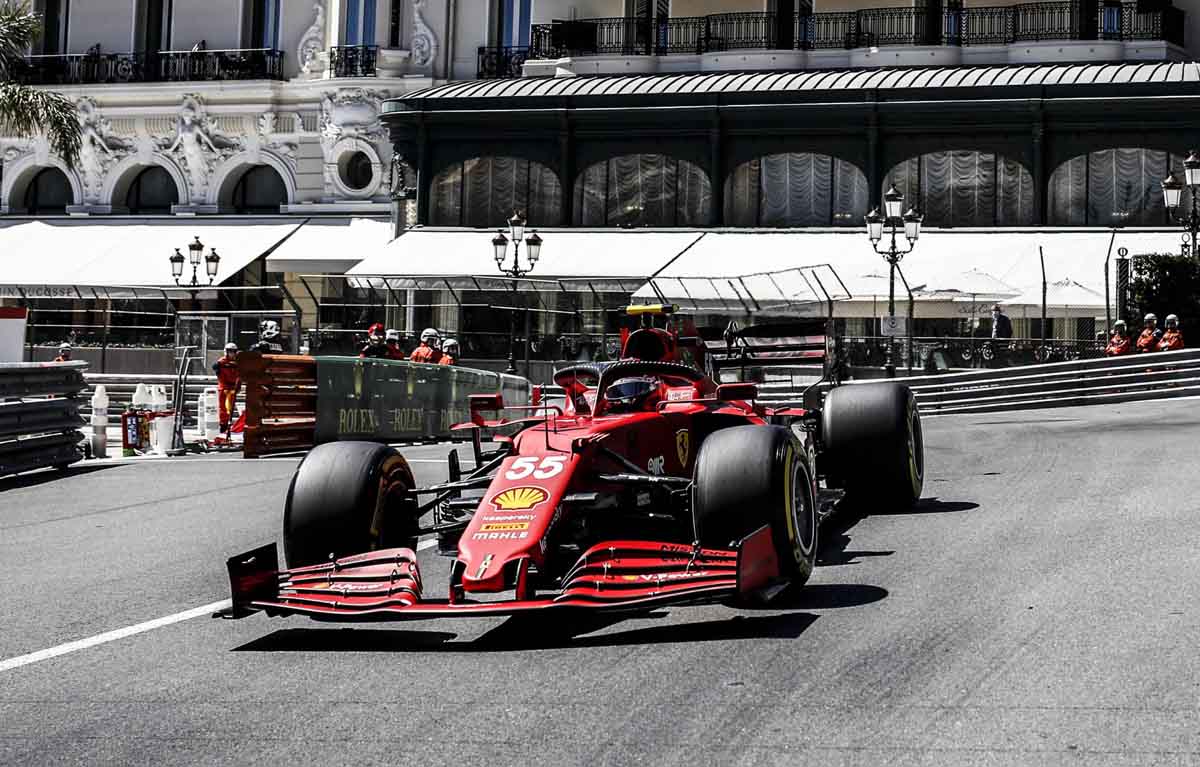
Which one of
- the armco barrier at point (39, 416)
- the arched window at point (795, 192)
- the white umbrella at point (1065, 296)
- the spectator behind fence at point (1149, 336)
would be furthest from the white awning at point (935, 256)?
the armco barrier at point (39, 416)

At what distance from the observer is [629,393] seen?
31.9 feet

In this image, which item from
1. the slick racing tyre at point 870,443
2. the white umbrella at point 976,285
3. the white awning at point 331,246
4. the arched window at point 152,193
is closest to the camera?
the slick racing tyre at point 870,443

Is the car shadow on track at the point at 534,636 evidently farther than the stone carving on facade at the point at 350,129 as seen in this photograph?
No

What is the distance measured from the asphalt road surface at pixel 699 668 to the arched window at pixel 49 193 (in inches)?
1603

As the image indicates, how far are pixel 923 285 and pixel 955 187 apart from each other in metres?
4.61

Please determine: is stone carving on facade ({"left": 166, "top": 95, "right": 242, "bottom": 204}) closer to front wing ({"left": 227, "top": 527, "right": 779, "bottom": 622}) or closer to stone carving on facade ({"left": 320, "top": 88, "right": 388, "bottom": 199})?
stone carving on facade ({"left": 320, "top": 88, "right": 388, "bottom": 199})

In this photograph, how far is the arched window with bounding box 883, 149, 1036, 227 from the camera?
123 ft

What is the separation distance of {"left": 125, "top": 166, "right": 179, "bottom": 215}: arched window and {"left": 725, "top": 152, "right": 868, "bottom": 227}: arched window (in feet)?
58.9

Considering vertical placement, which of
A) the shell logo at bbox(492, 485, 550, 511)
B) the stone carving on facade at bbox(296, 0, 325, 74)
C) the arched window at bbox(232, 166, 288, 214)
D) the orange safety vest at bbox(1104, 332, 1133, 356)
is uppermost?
the stone carving on facade at bbox(296, 0, 325, 74)

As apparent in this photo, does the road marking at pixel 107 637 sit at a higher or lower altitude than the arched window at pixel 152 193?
lower

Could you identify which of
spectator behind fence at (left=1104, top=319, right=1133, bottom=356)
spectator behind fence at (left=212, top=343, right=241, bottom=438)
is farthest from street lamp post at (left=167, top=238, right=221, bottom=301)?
spectator behind fence at (left=1104, top=319, right=1133, bottom=356)

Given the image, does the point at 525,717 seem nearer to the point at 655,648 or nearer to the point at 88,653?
the point at 655,648

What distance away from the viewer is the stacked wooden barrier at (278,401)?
20125 millimetres

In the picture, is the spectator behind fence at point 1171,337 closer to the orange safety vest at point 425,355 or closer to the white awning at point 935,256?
the white awning at point 935,256
